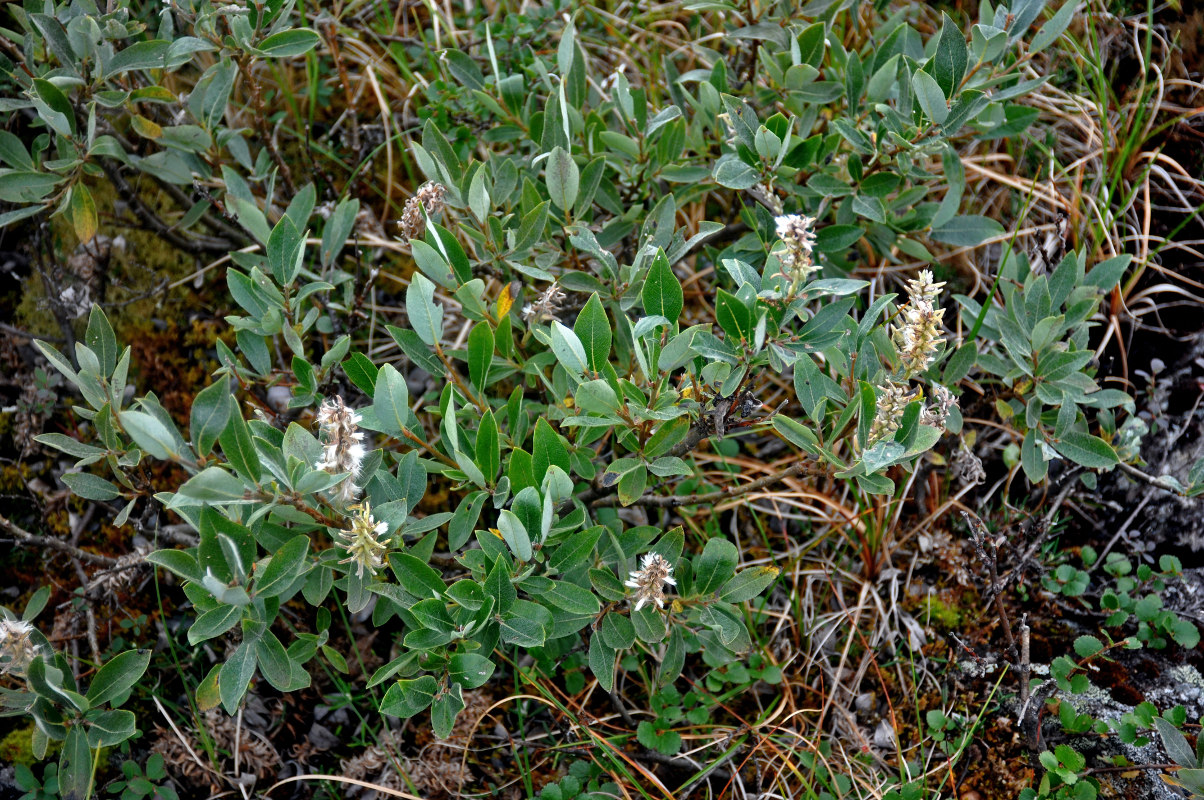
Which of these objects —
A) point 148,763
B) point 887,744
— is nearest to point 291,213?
point 148,763

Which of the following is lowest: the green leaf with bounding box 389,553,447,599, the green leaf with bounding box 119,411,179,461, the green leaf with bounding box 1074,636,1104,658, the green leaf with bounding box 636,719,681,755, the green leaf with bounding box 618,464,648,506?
the green leaf with bounding box 636,719,681,755

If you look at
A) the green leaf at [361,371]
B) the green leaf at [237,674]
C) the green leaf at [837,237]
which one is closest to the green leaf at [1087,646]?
the green leaf at [837,237]

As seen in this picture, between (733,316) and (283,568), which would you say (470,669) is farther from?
(733,316)

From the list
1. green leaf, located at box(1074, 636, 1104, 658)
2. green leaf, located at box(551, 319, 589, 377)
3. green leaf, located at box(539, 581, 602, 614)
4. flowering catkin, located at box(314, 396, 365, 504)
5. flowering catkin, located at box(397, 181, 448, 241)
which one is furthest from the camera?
green leaf, located at box(1074, 636, 1104, 658)

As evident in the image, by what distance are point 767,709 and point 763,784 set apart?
0.63 ft

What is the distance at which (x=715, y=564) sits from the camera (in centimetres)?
185

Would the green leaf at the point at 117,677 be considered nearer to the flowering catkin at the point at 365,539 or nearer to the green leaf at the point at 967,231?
the flowering catkin at the point at 365,539

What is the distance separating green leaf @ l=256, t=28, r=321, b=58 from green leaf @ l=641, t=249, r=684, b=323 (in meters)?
1.15

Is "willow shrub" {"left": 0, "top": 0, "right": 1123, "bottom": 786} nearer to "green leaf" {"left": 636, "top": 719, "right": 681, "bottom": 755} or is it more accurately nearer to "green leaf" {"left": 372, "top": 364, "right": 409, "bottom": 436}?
"green leaf" {"left": 372, "top": 364, "right": 409, "bottom": 436}

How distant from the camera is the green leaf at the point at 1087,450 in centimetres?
197

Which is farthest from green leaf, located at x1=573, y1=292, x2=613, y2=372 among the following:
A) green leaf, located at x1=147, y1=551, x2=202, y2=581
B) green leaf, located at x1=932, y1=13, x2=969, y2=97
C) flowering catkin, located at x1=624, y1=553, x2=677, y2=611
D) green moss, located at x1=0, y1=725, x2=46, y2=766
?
green moss, located at x1=0, y1=725, x2=46, y2=766

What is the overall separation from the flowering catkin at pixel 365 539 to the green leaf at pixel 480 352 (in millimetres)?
366

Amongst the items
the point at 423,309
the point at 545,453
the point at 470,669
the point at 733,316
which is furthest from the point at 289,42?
the point at 470,669

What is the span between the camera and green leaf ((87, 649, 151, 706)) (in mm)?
1790
